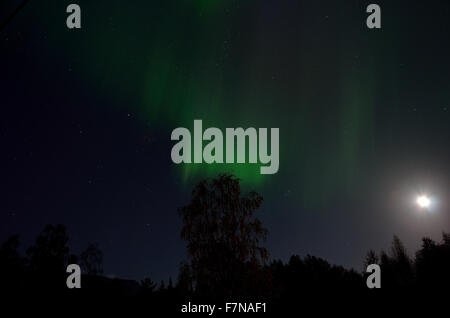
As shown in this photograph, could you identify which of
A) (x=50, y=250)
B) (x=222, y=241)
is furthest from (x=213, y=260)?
(x=50, y=250)

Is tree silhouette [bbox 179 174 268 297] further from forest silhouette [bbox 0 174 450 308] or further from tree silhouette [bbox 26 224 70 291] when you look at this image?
tree silhouette [bbox 26 224 70 291]

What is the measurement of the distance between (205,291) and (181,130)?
12.0 metres

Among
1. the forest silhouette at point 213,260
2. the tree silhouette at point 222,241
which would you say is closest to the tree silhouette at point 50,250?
the forest silhouette at point 213,260

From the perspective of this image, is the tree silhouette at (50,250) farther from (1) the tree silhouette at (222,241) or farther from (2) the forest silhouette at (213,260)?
(1) the tree silhouette at (222,241)

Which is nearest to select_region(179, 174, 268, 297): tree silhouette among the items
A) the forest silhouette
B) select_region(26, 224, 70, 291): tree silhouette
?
the forest silhouette

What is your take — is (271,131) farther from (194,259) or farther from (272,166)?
(194,259)

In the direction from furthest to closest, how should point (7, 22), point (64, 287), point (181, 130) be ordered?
1. point (181, 130)
2. point (64, 287)
3. point (7, 22)

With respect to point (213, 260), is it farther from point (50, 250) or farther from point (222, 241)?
point (50, 250)

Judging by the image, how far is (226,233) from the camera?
2377 cm

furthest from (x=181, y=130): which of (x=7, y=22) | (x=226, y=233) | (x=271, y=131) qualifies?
(x=7, y=22)
